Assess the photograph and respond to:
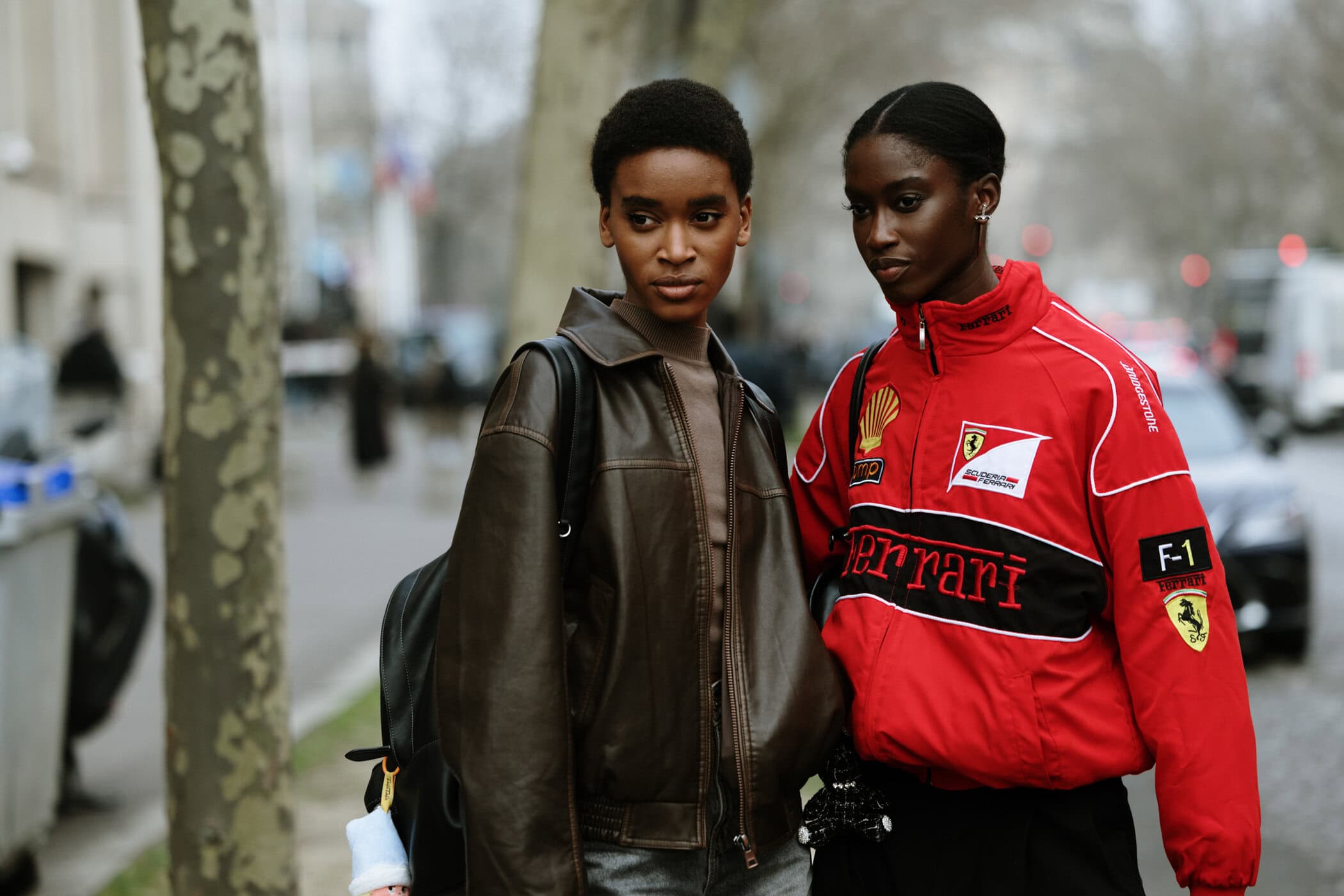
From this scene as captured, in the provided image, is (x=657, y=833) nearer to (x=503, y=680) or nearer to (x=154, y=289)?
(x=503, y=680)

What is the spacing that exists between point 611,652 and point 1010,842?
727mm

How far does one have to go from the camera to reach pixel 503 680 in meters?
2.09

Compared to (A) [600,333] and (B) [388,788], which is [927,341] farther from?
(B) [388,788]

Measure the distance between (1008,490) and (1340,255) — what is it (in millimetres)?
32230

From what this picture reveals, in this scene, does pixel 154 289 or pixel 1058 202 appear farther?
pixel 1058 202

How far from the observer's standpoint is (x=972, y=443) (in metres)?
2.36

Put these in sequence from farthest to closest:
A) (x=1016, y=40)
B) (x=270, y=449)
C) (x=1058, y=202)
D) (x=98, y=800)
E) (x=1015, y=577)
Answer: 1. (x=1058, y=202)
2. (x=1016, y=40)
3. (x=98, y=800)
4. (x=270, y=449)
5. (x=1015, y=577)

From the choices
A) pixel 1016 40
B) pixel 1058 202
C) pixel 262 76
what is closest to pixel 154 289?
pixel 1016 40

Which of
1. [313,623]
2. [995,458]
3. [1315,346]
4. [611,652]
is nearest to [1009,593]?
[995,458]

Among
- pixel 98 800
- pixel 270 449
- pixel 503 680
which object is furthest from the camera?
pixel 98 800

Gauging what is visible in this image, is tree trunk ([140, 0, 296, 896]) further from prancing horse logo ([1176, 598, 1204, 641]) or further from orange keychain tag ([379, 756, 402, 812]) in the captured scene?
prancing horse logo ([1176, 598, 1204, 641])

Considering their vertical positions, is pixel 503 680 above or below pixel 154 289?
above

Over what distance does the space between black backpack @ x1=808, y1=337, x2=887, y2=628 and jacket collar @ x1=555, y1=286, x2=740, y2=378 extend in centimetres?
47

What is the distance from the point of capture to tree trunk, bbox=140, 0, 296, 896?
11.4 feet
